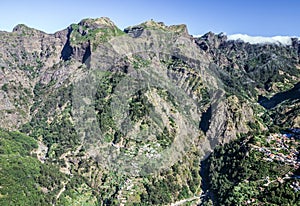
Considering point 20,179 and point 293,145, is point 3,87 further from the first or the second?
point 293,145

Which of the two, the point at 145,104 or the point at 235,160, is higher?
the point at 145,104

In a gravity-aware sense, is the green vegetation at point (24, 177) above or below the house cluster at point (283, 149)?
below

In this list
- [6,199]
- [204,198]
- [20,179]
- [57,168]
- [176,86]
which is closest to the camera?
[6,199]

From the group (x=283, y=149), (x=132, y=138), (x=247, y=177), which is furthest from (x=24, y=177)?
(x=283, y=149)

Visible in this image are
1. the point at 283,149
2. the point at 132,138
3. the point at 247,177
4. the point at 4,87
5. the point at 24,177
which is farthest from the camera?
the point at 4,87

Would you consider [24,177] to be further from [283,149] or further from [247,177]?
[283,149]

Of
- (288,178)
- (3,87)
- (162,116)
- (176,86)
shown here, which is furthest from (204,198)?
(3,87)

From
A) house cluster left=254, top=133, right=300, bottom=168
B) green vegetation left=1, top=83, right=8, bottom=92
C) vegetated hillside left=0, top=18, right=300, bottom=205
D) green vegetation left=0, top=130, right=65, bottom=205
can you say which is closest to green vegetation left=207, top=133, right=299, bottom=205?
vegetated hillside left=0, top=18, right=300, bottom=205

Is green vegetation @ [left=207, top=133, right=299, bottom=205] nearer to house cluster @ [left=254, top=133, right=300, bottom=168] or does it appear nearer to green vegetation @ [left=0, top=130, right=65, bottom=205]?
house cluster @ [left=254, top=133, right=300, bottom=168]

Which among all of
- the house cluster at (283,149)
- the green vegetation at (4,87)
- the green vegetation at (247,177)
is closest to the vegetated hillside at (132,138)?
the green vegetation at (247,177)

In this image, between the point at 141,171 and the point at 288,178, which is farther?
the point at 141,171

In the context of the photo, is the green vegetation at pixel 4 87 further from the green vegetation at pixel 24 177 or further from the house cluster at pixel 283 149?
the house cluster at pixel 283 149
